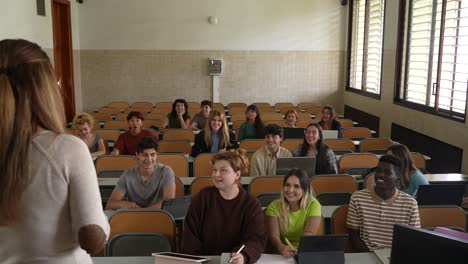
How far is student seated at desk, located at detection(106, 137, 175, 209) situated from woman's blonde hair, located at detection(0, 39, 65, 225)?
2953 mm

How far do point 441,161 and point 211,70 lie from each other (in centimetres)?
647

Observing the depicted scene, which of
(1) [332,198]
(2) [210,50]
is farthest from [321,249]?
(2) [210,50]

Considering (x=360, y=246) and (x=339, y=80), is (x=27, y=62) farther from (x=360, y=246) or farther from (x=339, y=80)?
(x=339, y=80)

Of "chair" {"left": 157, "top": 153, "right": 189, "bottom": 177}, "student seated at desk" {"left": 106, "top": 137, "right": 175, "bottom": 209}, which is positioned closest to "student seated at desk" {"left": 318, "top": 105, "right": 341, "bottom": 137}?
"chair" {"left": 157, "top": 153, "right": 189, "bottom": 177}

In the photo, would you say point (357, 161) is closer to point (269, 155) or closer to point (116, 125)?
point (269, 155)

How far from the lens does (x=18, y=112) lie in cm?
128

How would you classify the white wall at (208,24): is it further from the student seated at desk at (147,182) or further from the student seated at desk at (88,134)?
the student seated at desk at (147,182)

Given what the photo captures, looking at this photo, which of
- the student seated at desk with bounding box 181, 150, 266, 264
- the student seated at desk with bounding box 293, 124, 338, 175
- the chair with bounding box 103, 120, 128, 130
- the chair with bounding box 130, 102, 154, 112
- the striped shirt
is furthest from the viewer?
the chair with bounding box 130, 102, 154, 112

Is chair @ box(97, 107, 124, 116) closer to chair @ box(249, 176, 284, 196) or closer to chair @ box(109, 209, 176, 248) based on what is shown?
chair @ box(249, 176, 284, 196)

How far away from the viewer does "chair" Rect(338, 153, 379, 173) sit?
18.2 feet

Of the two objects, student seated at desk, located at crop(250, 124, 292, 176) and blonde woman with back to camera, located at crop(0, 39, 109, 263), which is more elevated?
blonde woman with back to camera, located at crop(0, 39, 109, 263)

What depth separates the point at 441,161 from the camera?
7062 mm

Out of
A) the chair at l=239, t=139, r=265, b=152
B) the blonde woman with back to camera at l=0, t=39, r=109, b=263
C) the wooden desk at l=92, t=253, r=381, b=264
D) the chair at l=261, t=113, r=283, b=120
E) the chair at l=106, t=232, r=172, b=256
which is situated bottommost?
the chair at l=106, t=232, r=172, b=256

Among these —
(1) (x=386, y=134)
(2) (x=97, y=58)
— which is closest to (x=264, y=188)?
(1) (x=386, y=134)
